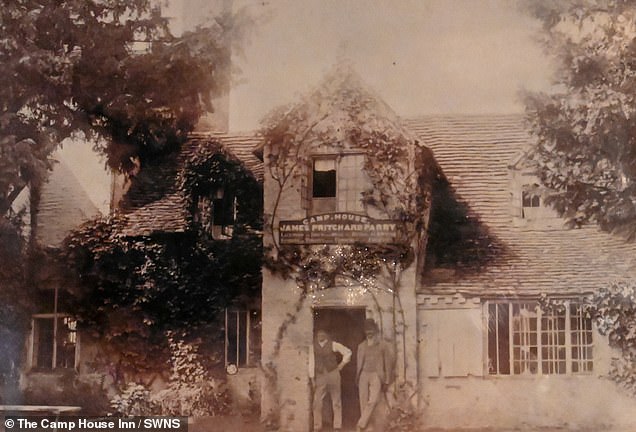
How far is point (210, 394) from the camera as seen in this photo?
8.33 ft

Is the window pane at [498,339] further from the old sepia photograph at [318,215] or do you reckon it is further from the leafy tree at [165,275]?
the leafy tree at [165,275]

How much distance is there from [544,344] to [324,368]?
0.69 m

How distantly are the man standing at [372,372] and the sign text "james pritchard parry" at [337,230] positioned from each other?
27 centimetres

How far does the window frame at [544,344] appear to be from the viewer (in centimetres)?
246

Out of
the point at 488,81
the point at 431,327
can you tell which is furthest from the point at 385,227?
the point at 488,81

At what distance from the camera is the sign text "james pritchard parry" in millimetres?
2490

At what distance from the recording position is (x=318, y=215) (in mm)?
2520

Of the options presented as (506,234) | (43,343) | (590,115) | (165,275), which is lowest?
(43,343)

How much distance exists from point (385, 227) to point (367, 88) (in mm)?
449

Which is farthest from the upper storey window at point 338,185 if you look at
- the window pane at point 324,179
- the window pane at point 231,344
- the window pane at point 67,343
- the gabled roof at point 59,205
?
the window pane at point 67,343

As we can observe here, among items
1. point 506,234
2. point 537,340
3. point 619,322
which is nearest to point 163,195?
point 506,234

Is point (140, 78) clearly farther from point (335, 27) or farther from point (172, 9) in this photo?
point (335, 27)

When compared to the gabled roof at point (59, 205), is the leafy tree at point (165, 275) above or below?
below

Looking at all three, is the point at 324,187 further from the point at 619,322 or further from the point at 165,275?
the point at 619,322
